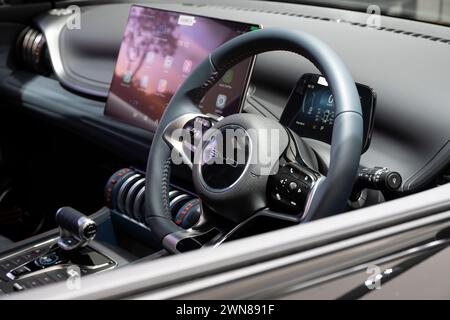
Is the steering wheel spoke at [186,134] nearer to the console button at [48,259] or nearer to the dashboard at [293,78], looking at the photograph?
the dashboard at [293,78]

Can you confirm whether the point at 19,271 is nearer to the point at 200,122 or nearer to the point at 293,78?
the point at 200,122

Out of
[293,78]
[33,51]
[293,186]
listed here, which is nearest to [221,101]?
[293,78]

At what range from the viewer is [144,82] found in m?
2.06

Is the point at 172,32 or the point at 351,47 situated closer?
the point at 351,47

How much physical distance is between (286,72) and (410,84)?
1.20ft

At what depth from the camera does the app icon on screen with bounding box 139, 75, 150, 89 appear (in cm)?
206

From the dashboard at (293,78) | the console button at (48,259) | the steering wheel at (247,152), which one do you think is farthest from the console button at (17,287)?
the dashboard at (293,78)

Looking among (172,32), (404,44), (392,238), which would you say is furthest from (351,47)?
(392,238)

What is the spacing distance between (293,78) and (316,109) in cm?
31

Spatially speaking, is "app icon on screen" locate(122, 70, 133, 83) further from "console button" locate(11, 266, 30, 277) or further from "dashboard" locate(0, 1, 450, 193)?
"console button" locate(11, 266, 30, 277)

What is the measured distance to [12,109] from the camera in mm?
2709

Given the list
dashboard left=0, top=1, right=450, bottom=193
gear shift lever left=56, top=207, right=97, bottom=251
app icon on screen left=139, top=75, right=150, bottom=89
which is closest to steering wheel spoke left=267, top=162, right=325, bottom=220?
dashboard left=0, top=1, right=450, bottom=193

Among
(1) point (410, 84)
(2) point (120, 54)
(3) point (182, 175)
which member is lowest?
(3) point (182, 175)

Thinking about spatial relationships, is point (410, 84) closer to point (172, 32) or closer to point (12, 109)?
point (172, 32)
